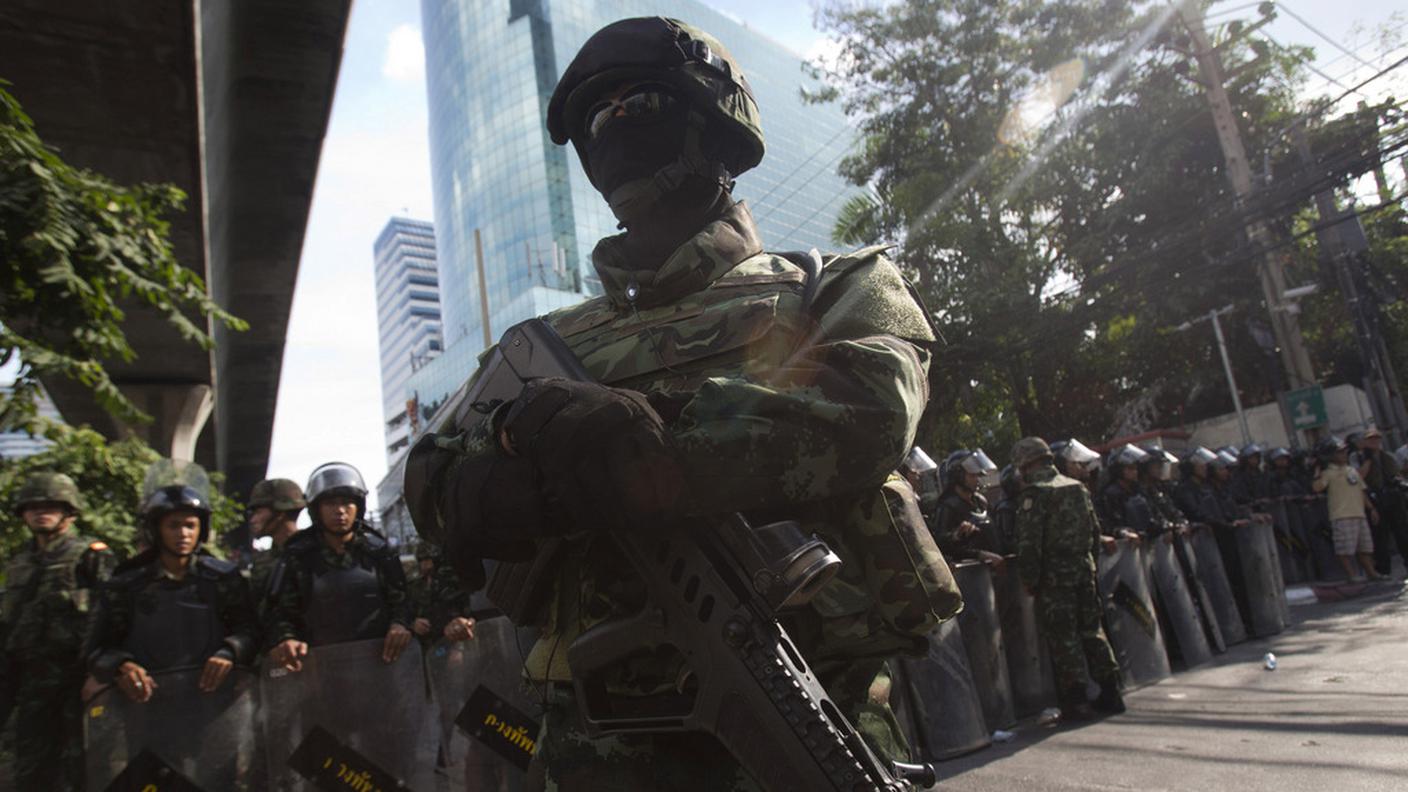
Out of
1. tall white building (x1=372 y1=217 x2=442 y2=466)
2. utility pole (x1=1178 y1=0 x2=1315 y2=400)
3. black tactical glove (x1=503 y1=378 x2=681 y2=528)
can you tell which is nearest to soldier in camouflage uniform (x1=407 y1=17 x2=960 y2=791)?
black tactical glove (x1=503 y1=378 x2=681 y2=528)

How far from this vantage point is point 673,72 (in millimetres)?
1767

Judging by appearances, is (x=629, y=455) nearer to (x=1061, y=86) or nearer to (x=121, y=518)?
(x=121, y=518)

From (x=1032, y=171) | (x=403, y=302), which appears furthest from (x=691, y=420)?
(x=403, y=302)

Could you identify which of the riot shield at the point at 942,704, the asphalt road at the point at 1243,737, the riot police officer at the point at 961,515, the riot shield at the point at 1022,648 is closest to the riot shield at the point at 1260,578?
the asphalt road at the point at 1243,737

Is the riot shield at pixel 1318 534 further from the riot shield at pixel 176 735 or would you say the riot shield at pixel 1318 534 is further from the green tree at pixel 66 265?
the green tree at pixel 66 265

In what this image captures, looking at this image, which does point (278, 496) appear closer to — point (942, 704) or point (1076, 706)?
point (942, 704)

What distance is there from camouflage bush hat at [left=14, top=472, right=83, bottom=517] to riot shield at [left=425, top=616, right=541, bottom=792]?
246 cm

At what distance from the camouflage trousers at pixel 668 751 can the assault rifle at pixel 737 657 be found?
0.19ft

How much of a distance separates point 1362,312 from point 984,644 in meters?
13.1

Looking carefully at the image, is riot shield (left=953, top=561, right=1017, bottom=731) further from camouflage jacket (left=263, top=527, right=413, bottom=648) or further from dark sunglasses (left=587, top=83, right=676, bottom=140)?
dark sunglasses (left=587, top=83, right=676, bottom=140)

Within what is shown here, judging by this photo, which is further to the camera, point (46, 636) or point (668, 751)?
point (46, 636)

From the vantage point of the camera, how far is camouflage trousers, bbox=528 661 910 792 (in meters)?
1.37

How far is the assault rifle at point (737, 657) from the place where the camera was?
45.6 inches

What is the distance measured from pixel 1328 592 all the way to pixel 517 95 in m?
47.9
